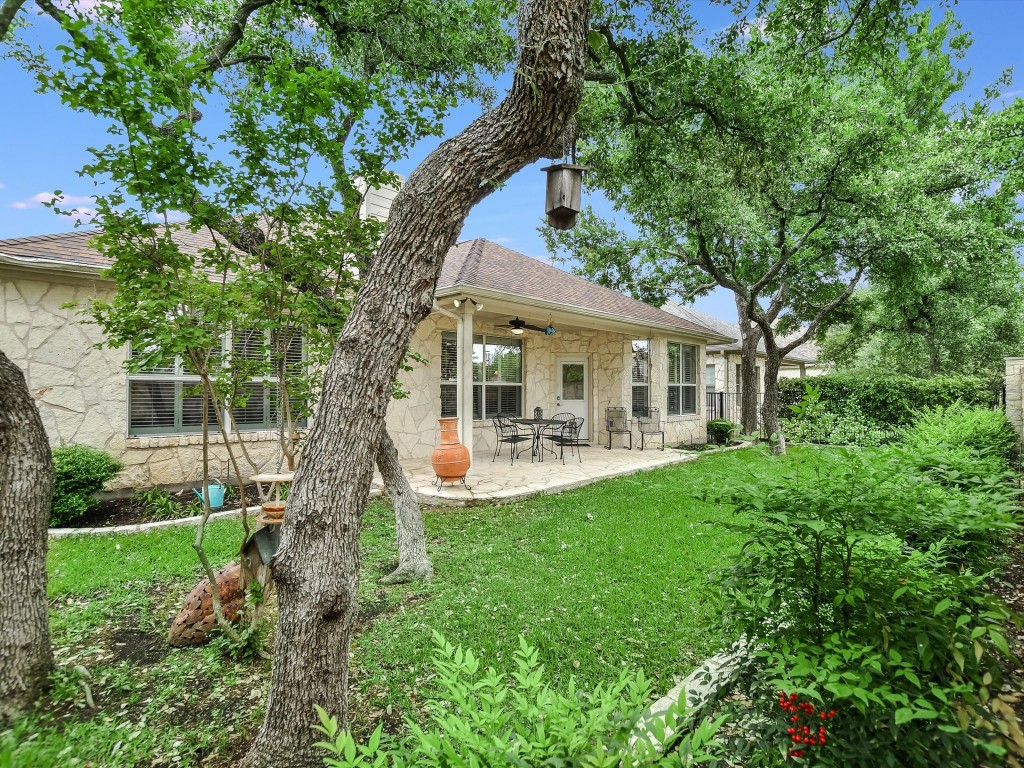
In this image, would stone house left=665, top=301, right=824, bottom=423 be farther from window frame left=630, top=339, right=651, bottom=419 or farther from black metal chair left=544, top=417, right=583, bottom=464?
black metal chair left=544, top=417, right=583, bottom=464

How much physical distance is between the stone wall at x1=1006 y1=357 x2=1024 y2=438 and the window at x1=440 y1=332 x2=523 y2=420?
849 centimetres

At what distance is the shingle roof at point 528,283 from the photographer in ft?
24.8

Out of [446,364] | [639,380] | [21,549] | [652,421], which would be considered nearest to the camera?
[21,549]

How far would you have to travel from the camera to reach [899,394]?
12078 millimetres

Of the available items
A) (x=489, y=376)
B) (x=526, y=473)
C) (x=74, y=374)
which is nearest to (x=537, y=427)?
(x=489, y=376)

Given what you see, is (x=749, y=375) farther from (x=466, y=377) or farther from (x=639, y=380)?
(x=466, y=377)

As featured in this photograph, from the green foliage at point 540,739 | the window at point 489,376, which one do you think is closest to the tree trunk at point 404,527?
the green foliage at point 540,739

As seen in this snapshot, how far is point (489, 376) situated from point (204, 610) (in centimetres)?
792

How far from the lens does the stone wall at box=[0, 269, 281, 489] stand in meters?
5.86

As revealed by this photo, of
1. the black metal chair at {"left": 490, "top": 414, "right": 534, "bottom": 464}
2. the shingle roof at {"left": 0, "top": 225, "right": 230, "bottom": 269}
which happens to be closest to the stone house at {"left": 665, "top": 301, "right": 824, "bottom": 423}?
the black metal chair at {"left": 490, "top": 414, "right": 534, "bottom": 464}

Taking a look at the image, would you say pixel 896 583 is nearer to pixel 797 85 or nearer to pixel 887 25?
pixel 887 25

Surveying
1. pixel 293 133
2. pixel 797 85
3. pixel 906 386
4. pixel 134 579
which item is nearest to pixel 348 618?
pixel 293 133

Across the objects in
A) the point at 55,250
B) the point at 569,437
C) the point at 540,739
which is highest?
the point at 55,250

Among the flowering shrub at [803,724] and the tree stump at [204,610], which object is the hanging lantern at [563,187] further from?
the tree stump at [204,610]
